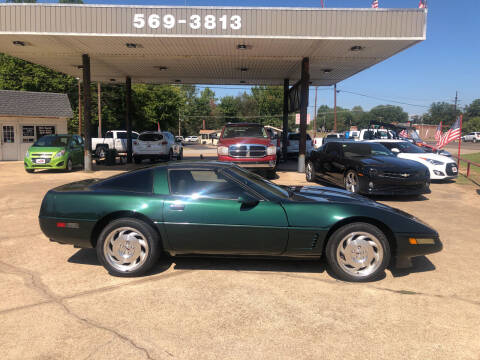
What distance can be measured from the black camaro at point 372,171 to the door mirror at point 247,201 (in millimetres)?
5526

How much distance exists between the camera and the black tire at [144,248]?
4.11m

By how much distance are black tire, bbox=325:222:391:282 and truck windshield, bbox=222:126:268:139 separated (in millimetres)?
8803

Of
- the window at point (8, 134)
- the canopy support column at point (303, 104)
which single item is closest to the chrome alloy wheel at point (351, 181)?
the canopy support column at point (303, 104)

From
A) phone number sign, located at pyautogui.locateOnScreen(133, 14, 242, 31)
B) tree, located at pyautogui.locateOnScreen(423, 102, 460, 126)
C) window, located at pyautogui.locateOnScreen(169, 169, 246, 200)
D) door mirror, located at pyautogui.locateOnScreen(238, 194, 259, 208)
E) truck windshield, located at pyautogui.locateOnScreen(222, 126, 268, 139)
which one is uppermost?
tree, located at pyautogui.locateOnScreen(423, 102, 460, 126)

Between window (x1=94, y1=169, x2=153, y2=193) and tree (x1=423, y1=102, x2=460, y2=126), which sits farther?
tree (x1=423, y1=102, x2=460, y2=126)

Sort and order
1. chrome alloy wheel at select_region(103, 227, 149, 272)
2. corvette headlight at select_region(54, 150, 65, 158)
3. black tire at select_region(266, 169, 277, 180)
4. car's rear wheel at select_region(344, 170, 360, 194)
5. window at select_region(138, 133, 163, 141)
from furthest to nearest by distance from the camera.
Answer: window at select_region(138, 133, 163, 141) < corvette headlight at select_region(54, 150, 65, 158) < black tire at select_region(266, 169, 277, 180) < car's rear wheel at select_region(344, 170, 360, 194) < chrome alloy wheel at select_region(103, 227, 149, 272)

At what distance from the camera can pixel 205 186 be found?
4371 millimetres

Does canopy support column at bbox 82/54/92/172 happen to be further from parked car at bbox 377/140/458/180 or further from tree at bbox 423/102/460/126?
tree at bbox 423/102/460/126

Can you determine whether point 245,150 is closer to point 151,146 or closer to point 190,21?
point 190,21

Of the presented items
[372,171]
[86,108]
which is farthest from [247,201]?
[86,108]

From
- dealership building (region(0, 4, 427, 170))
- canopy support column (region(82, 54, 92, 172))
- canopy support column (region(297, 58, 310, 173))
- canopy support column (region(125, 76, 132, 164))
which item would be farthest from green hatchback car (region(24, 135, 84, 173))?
canopy support column (region(297, 58, 310, 173))

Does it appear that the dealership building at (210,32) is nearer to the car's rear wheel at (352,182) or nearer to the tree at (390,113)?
the car's rear wheel at (352,182)

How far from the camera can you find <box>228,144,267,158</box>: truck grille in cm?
1185

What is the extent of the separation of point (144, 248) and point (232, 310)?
132 cm
